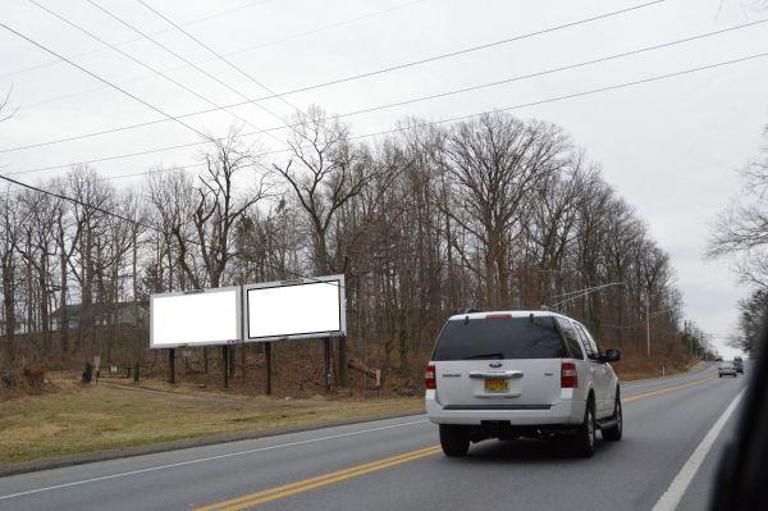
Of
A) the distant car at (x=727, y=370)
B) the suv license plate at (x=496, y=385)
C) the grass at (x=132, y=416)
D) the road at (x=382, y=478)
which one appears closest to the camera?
the road at (x=382, y=478)

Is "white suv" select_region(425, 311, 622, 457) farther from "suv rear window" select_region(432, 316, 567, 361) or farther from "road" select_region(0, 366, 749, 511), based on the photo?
"road" select_region(0, 366, 749, 511)

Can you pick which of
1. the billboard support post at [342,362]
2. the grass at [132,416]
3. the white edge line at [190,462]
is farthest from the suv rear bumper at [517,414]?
the billboard support post at [342,362]

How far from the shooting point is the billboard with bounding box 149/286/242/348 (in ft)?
158

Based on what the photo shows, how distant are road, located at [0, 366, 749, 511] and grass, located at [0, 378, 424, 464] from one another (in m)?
5.10

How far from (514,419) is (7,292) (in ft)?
189

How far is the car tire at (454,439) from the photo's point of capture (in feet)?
36.9

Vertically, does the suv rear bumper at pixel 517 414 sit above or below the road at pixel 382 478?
above

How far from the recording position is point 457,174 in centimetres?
6388

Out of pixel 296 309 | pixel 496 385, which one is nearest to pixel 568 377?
pixel 496 385

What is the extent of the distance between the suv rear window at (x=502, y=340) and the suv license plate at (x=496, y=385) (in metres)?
0.31


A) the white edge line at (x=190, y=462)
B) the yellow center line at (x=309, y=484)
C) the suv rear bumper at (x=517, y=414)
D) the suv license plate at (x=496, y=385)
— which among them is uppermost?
the suv license plate at (x=496, y=385)

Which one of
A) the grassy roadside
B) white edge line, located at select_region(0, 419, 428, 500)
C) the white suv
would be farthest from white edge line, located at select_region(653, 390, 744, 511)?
the grassy roadside

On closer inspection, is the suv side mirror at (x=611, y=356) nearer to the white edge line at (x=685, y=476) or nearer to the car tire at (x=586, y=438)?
the car tire at (x=586, y=438)

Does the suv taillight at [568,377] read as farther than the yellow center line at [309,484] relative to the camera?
Yes
